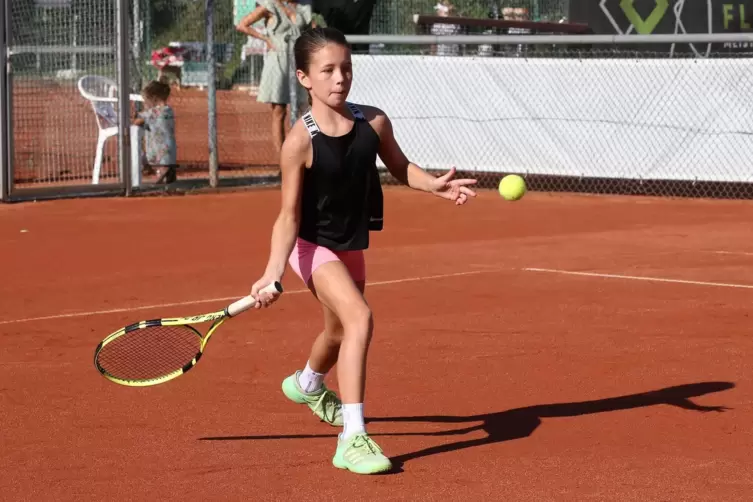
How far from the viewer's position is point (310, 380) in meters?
5.72

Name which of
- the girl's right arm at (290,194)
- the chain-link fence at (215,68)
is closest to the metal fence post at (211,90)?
the chain-link fence at (215,68)

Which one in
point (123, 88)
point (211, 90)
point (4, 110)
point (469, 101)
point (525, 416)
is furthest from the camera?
point (469, 101)

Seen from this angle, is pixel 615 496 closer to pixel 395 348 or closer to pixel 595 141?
pixel 395 348

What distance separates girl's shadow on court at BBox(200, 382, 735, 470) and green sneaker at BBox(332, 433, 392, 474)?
0.47 feet

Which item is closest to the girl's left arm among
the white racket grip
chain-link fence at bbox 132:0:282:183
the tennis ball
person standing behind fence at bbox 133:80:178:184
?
the tennis ball

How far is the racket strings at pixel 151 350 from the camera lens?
5516mm

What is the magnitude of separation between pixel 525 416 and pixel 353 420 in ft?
3.66

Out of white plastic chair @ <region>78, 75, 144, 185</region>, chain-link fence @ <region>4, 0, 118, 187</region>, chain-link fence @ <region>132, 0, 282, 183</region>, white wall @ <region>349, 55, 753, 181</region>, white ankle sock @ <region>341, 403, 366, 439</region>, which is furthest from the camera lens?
chain-link fence @ <region>132, 0, 282, 183</region>

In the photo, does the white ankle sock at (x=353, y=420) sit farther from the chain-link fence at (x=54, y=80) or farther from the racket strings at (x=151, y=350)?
the chain-link fence at (x=54, y=80)

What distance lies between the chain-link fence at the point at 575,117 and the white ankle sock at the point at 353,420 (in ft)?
34.5

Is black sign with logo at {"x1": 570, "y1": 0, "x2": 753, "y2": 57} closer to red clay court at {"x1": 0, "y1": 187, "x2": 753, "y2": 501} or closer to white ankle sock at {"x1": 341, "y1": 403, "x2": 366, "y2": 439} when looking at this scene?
red clay court at {"x1": 0, "y1": 187, "x2": 753, "y2": 501}

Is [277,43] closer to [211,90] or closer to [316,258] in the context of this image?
[211,90]

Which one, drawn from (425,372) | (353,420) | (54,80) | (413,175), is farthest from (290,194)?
(54,80)

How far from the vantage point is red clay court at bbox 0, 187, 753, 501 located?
4.93 meters
